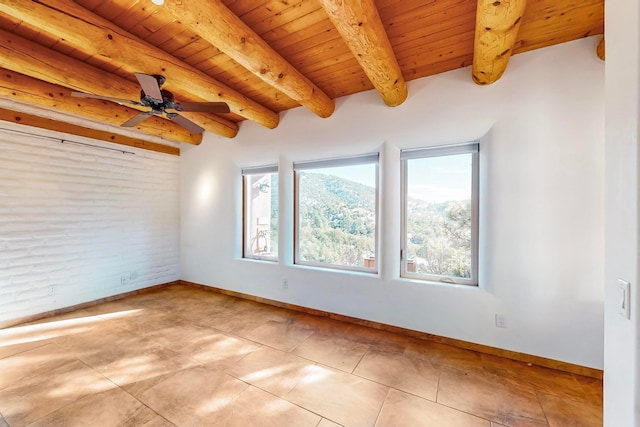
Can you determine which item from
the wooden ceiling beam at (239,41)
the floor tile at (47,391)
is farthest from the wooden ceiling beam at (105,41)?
the floor tile at (47,391)

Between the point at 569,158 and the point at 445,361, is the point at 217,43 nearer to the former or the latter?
the point at 569,158

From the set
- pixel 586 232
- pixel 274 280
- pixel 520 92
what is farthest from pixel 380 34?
pixel 274 280

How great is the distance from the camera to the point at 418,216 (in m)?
2.76

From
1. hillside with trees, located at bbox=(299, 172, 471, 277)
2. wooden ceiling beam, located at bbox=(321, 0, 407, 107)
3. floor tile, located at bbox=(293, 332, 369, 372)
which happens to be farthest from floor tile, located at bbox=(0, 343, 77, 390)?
wooden ceiling beam, located at bbox=(321, 0, 407, 107)

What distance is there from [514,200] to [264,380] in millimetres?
2700

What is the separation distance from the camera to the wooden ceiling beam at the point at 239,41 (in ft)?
5.03

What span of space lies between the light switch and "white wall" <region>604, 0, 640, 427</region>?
→ 2 cm

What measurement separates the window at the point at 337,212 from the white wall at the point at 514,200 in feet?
0.70

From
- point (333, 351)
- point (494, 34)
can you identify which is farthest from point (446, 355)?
point (494, 34)

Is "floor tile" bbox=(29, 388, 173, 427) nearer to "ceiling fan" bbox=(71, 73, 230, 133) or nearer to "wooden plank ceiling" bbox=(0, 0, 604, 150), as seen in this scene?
"ceiling fan" bbox=(71, 73, 230, 133)

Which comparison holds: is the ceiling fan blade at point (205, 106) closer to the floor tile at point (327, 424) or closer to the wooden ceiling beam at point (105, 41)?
the wooden ceiling beam at point (105, 41)

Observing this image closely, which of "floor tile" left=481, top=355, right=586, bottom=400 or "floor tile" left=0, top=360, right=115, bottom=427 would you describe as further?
"floor tile" left=481, top=355, right=586, bottom=400

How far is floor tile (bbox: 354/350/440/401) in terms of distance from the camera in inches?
73.3

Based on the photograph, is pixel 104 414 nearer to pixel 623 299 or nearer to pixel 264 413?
pixel 264 413
